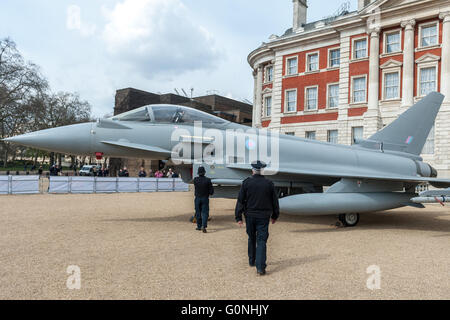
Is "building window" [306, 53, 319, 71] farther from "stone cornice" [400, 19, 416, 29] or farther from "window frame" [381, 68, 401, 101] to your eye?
"stone cornice" [400, 19, 416, 29]

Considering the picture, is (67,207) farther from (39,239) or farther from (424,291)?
(424,291)

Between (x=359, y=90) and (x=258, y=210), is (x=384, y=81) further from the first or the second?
(x=258, y=210)

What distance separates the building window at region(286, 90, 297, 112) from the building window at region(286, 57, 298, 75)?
6.24ft

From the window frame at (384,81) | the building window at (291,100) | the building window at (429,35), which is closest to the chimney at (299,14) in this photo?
the building window at (291,100)

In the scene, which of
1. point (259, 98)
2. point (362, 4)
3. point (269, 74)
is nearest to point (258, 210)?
point (362, 4)

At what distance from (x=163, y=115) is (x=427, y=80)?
22.6 meters

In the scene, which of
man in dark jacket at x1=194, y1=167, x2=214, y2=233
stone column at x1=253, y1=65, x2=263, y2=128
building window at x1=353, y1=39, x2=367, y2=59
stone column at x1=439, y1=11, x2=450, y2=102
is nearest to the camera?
man in dark jacket at x1=194, y1=167, x2=214, y2=233

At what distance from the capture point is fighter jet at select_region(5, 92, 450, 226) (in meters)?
8.50

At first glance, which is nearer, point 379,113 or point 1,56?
point 379,113

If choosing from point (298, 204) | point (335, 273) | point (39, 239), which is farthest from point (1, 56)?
point (335, 273)

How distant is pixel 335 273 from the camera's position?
494 cm

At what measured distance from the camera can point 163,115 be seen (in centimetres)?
927

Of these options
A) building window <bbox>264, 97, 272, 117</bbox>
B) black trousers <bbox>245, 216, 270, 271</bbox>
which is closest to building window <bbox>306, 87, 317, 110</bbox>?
building window <bbox>264, 97, 272, 117</bbox>
